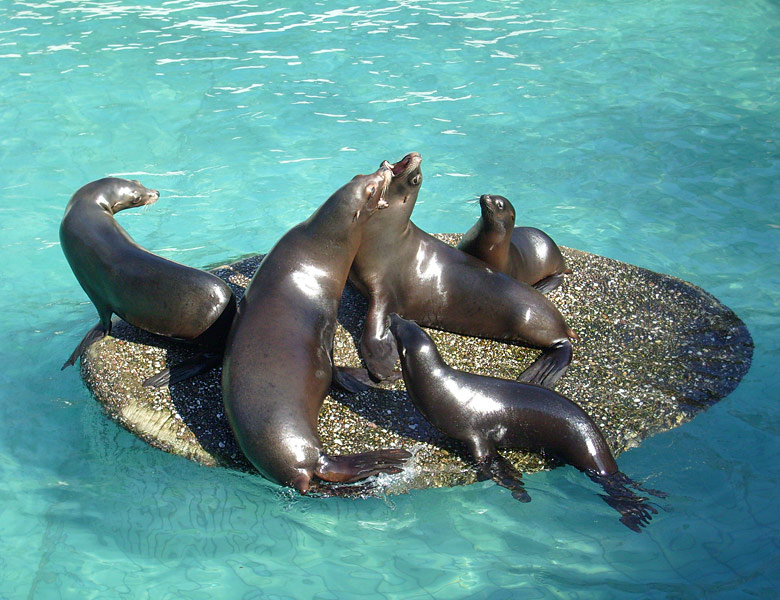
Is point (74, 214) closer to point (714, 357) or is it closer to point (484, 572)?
point (484, 572)

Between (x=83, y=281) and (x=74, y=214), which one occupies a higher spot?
(x=74, y=214)

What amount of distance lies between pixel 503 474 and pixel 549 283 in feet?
7.37

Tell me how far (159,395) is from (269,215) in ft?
12.1

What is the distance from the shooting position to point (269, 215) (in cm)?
850

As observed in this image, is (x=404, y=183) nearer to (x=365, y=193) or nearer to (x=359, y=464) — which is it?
(x=365, y=193)

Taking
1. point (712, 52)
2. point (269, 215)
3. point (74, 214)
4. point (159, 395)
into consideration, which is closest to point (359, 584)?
point (159, 395)

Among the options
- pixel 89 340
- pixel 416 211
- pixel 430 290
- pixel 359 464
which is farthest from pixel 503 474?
pixel 416 211

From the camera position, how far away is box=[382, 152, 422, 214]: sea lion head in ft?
18.9

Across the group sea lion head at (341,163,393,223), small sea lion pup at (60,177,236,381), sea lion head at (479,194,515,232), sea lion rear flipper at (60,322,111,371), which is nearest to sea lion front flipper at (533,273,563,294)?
sea lion head at (479,194,515,232)

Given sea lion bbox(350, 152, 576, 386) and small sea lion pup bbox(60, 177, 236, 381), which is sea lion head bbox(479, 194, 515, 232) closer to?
sea lion bbox(350, 152, 576, 386)

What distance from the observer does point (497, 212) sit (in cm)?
591

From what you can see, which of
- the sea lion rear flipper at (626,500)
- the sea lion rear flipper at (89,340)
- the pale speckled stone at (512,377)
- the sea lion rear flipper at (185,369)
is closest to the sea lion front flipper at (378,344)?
the pale speckled stone at (512,377)

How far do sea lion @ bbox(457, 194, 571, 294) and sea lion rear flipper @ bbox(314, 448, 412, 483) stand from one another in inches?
77.1

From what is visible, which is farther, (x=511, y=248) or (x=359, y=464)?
(x=511, y=248)
